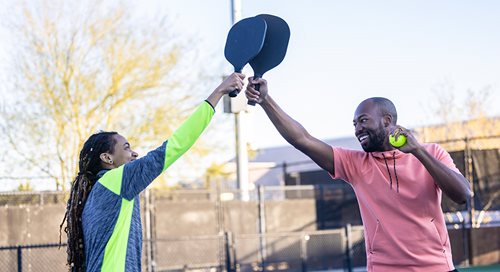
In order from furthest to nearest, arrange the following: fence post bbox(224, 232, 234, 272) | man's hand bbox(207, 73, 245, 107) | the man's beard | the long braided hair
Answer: fence post bbox(224, 232, 234, 272) < the man's beard < the long braided hair < man's hand bbox(207, 73, 245, 107)

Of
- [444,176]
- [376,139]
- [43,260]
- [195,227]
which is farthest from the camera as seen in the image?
[195,227]

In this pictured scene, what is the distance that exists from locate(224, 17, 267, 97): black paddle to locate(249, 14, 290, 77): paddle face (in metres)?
0.11

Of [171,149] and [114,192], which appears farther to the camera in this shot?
[114,192]

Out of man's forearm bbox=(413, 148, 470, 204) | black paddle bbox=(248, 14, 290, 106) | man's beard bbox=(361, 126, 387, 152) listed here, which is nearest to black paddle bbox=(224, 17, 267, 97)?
black paddle bbox=(248, 14, 290, 106)

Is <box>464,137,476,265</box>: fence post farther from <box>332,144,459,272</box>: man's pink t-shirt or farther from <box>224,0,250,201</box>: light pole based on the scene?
<box>332,144,459,272</box>: man's pink t-shirt

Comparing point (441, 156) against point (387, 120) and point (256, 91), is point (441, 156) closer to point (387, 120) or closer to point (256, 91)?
point (387, 120)

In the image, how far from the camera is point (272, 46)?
5070 millimetres

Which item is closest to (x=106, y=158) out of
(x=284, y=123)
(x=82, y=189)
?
(x=82, y=189)

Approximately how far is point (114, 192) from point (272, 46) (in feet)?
4.39

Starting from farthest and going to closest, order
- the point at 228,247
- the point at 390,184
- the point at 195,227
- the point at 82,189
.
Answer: the point at 195,227 < the point at 228,247 < the point at 390,184 < the point at 82,189

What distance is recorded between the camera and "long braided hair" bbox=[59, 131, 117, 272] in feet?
15.2

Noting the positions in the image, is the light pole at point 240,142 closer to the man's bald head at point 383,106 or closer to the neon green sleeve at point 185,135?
the man's bald head at point 383,106

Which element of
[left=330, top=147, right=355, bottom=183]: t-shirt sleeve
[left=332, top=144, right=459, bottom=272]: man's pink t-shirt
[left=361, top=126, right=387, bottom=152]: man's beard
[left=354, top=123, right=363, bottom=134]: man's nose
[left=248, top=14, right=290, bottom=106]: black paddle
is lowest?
[left=332, top=144, right=459, bottom=272]: man's pink t-shirt

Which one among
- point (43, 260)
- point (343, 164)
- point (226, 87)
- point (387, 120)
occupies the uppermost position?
point (226, 87)
